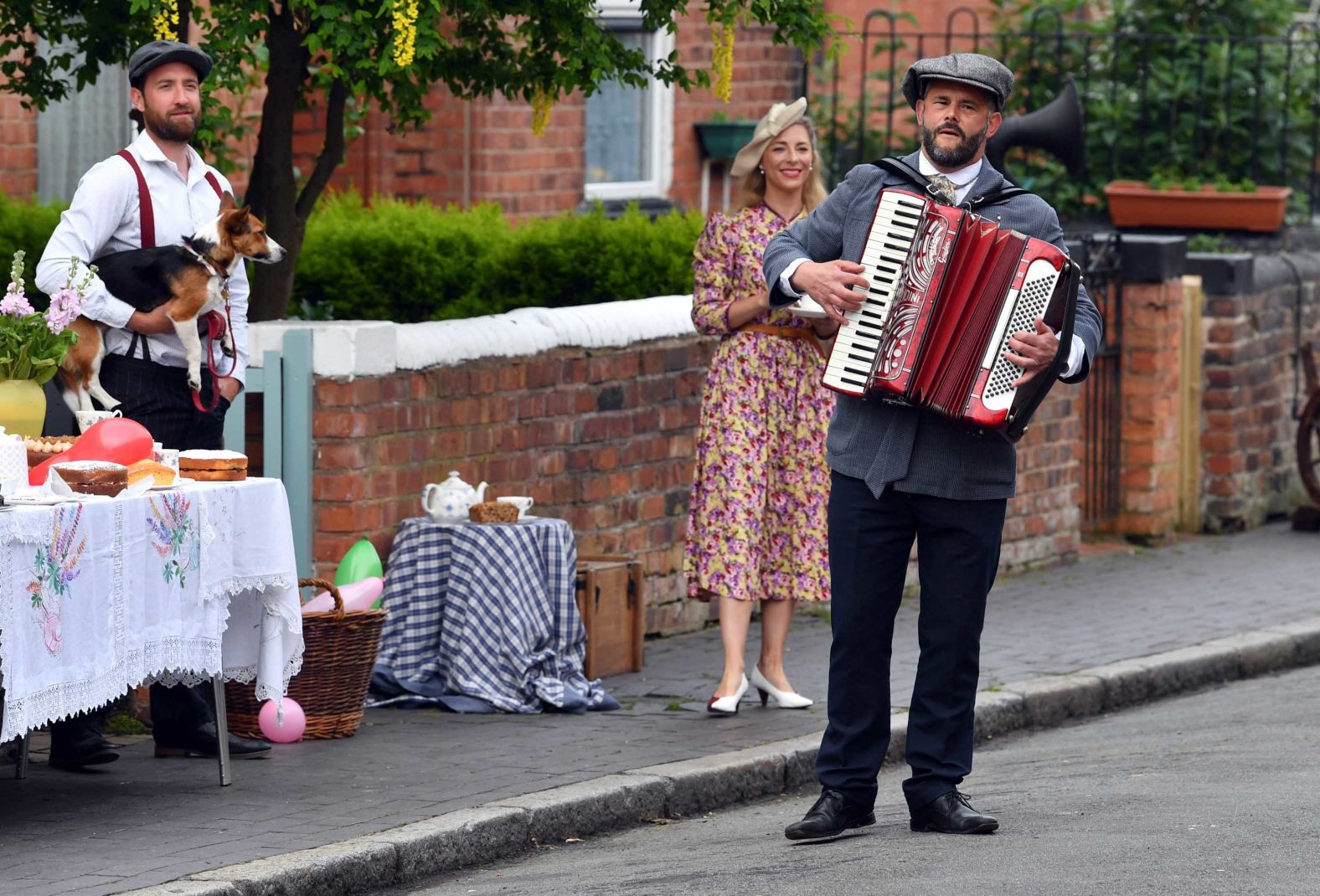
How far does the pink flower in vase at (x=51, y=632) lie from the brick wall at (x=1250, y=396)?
8684 mm

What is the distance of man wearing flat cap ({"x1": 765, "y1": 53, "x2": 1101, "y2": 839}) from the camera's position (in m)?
6.09

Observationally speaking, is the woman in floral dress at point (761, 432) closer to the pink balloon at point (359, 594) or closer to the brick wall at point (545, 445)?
the brick wall at point (545, 445)

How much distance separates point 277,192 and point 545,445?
1444mm

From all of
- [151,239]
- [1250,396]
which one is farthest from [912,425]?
[1250,396]

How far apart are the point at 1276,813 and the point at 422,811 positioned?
2356 millimetres

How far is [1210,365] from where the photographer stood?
13234 mm

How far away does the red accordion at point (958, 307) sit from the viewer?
5914 mm

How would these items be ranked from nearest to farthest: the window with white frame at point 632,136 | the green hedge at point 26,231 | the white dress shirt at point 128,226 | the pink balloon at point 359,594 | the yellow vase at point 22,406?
the yellow vase at point 22,406 → the white dress shirt at point 128,226 → the pink balloon at point 359,594 → the green hedge at point 26,231 → the window with white frame at point 632,136

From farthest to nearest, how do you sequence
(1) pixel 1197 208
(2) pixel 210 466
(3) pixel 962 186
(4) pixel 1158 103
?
(4) pixel 1158 103 < (1) pixel 1197 208 < (2) pixel 210 466 < (3) pixel 962 186

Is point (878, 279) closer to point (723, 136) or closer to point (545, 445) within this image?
point (545, 445)

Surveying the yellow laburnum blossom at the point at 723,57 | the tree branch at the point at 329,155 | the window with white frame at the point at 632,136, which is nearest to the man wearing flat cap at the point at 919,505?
the yellow laburnum blossom at the point at 723,57

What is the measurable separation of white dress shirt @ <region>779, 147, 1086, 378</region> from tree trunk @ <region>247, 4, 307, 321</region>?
3.25m

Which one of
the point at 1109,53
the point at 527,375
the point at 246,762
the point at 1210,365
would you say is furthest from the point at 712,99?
the point at 246,762

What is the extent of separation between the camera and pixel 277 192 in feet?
29.8
